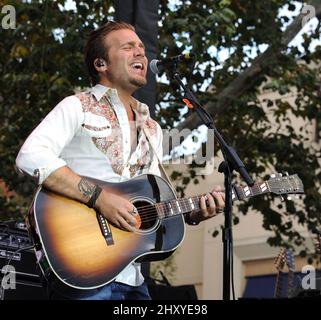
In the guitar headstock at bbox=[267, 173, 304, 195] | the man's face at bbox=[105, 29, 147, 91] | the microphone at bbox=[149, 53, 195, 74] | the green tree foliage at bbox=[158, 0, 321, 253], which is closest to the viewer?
the man's face at bbox=[105, 29, 147, 91]

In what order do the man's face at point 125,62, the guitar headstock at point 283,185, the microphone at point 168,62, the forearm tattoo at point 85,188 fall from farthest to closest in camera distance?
the guitar headstock at point 283,185 < the microphone at point 168,62 < the man's face at point 125,62 < the forearm tattoo at point 85,188

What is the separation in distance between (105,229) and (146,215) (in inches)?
10.5

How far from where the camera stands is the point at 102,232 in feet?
14.8

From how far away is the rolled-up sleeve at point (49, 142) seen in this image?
4410 millimetres

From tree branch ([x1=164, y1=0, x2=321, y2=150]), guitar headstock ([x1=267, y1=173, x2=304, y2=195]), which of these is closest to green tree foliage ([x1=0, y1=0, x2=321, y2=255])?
tree branch ([x1=164, y1=0, x2=321, y2=150])

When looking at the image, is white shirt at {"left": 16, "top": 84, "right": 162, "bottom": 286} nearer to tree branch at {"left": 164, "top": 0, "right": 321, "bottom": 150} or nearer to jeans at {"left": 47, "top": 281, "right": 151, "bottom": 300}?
jeans at {"left": 47, "top": 281, "right": 151, "bottom": 300}

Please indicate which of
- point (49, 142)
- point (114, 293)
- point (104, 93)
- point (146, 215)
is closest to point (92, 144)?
point (49, 142)

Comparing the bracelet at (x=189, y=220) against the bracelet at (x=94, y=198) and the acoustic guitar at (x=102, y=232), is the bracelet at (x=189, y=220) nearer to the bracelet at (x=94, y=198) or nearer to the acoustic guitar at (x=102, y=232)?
the acoustic guitar at (x=102, y=232)

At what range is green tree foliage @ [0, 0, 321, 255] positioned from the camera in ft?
34.2

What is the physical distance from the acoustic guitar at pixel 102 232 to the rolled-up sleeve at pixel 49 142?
5.0 inches

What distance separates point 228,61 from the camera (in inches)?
450

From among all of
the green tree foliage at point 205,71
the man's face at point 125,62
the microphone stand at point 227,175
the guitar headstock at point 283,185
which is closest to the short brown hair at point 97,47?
the man's face at point 125,62

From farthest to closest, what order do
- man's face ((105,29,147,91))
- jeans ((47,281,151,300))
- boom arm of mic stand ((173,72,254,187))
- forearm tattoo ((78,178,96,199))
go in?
man's face ((105,29,147,91)), boom arm of mic stand ((173,72,254,187)), forearm tattoo ((78,178,96,199)), jeans ((47,281,151,300))
